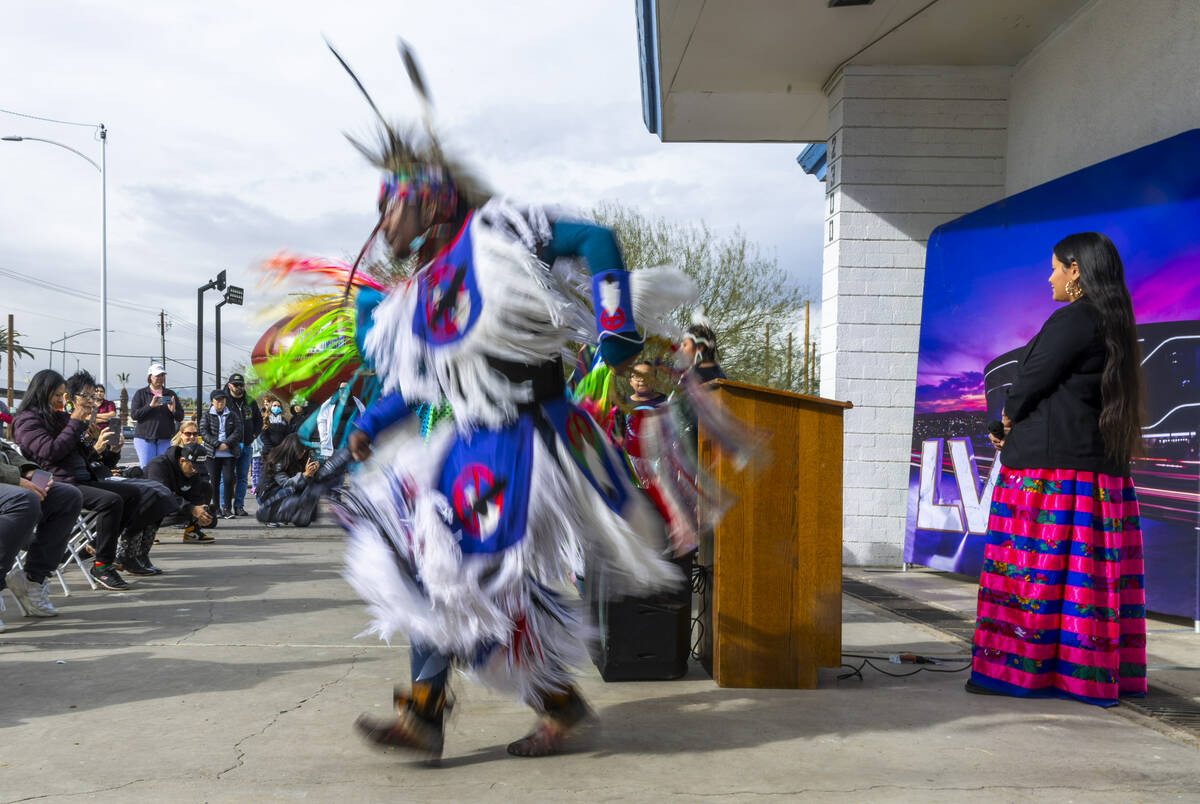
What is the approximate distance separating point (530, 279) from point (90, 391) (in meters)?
4.95

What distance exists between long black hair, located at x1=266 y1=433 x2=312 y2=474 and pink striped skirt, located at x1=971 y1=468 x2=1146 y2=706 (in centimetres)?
293

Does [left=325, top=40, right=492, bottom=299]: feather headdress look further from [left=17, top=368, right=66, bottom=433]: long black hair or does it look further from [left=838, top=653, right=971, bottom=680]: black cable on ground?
[left=17, top=368, right=66, bottom=433]: long black hair

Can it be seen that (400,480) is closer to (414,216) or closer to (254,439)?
(414,216)

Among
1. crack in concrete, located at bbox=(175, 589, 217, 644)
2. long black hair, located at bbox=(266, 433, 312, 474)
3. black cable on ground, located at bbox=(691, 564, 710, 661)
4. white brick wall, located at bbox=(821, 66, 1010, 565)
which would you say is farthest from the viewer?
white brick wall, located at bbox=(821, 66, 1010, 565)

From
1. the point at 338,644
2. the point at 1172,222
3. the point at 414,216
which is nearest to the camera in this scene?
the point at 414,216

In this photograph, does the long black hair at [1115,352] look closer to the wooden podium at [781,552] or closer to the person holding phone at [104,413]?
the wooden podium at [781,552]

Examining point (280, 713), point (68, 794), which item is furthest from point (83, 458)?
point (68, 794)

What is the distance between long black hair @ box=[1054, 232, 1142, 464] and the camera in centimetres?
378

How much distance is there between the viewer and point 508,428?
2.84 metres

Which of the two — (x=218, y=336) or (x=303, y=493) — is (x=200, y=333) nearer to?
(x=218, y=336)

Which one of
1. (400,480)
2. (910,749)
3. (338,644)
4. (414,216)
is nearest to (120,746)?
(400,480)

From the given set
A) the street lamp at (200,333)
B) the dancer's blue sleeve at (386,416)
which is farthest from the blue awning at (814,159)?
the street lamp at (200,333)

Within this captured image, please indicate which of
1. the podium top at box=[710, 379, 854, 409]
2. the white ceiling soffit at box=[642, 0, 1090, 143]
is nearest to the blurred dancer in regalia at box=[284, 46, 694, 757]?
the podium top at box=[710, 379, 854, 409]

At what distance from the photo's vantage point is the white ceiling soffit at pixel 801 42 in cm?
694
